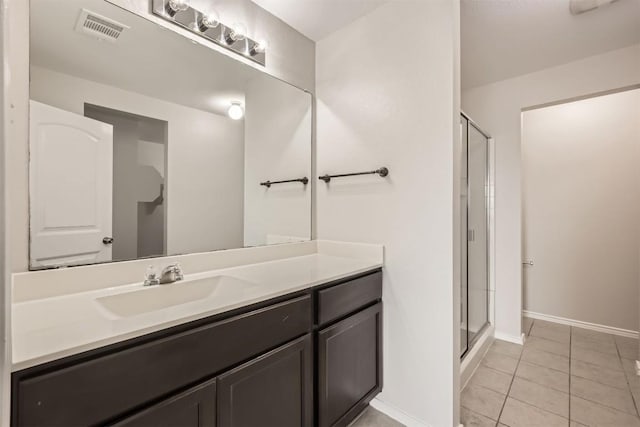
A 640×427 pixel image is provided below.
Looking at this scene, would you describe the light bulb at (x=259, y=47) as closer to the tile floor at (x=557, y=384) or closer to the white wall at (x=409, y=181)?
the white wall at (x=409, y=181)

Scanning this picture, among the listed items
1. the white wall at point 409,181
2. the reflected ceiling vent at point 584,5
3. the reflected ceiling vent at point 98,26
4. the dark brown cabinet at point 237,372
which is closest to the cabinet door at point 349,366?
the dark brown cabinet at point 237,372

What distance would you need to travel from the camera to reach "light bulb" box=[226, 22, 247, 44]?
1612mm

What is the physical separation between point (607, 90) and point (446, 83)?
182 centimetres

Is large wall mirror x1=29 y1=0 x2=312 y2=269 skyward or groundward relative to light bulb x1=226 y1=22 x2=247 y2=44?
groundward

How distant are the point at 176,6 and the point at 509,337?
137 inches

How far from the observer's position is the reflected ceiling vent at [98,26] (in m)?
1.18

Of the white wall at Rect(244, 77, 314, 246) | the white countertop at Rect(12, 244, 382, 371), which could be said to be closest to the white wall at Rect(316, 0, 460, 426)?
the white wall at Rect(244, 77, 314, 246)

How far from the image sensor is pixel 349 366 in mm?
1478

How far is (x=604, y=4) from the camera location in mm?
1688

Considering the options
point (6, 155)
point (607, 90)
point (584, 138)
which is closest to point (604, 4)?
point (607, 90)

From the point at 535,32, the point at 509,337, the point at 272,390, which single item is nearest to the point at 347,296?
the point at 272,390

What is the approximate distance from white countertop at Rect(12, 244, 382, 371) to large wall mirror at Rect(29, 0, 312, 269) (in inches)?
7.4

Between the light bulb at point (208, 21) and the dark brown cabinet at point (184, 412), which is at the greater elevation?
the light bulb at point (208, 21)

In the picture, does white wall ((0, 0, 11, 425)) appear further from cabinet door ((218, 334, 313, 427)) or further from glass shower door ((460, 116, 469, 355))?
glass shower door ((460, 116, 469, 355))
